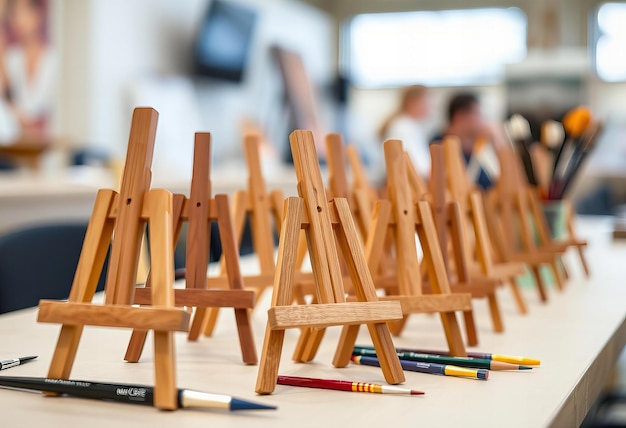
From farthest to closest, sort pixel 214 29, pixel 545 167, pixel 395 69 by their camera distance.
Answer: pixel 395 69
pixel 214 29
pixel 545 167

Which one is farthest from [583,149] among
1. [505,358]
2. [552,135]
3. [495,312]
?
[505,358]

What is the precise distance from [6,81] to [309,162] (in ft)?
18.7

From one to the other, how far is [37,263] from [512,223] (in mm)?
899

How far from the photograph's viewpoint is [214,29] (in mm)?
7785

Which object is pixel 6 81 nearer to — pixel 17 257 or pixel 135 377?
pixel 17 257

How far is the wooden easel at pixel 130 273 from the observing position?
2.28 ft

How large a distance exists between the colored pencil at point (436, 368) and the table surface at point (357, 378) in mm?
10

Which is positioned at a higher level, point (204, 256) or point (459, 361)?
point (204, 256)

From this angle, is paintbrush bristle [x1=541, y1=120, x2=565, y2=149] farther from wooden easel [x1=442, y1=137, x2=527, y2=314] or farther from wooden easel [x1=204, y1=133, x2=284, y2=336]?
wooden easel [x1=204, y1=133, x2=284, y2=336]

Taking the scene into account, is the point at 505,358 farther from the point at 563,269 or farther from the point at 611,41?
the point at 611,41

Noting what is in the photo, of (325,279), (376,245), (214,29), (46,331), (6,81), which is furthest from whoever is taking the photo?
(214,29)

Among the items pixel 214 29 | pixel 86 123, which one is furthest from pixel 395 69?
pixel 86 123

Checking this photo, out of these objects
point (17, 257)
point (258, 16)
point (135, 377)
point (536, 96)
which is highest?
point (258, 16)

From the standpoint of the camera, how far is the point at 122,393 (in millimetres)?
720
